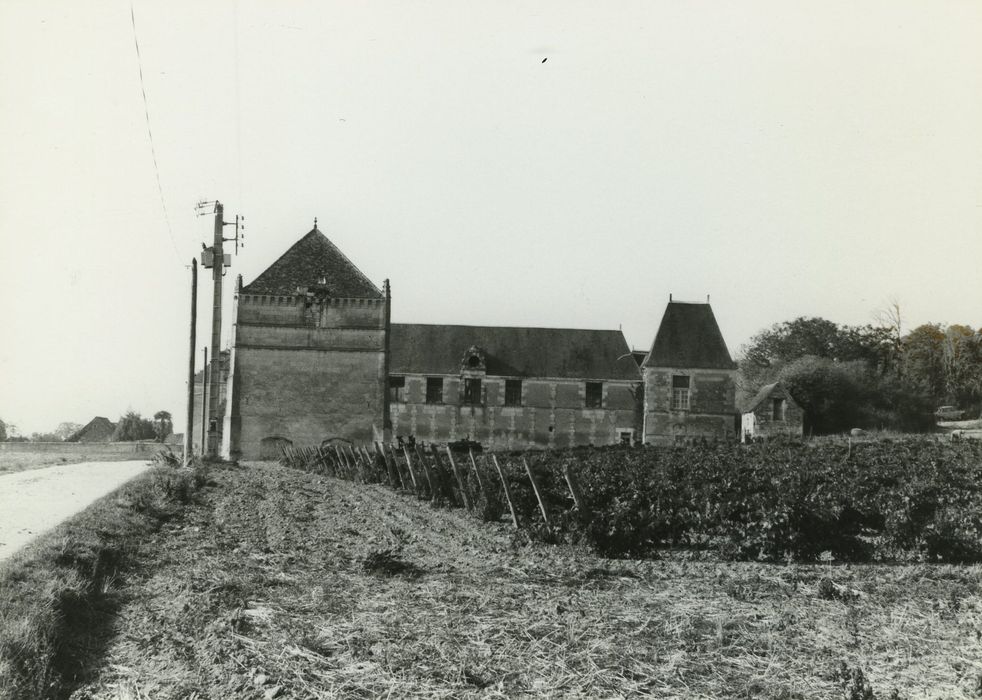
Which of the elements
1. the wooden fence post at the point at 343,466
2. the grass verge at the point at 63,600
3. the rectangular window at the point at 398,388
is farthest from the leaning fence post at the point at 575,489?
the rectangular window at the point at 398,388

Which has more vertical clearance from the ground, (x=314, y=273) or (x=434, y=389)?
(x=314, y=273)

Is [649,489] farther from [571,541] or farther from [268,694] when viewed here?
[268,694]

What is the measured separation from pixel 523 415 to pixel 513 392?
142 centimetres

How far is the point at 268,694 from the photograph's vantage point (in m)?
4.83

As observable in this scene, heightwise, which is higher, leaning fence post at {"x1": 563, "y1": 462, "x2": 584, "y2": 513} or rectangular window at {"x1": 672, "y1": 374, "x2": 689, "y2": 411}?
rectangular window at {"x1": 672, "y1": 374, "x2": 689, "y2": 411}

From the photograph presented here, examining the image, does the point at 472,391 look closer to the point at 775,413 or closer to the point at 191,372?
the point at 775,413

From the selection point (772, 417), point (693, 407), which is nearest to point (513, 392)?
point (693, 407)

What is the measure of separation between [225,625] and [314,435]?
98.5ft

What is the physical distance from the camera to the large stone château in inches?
1411

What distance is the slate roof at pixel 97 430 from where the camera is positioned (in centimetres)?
7119

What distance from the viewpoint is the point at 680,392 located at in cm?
4338

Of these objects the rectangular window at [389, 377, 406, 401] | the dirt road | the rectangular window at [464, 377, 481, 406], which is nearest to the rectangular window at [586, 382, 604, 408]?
the rectangular window at [464, 377, 481, 406]

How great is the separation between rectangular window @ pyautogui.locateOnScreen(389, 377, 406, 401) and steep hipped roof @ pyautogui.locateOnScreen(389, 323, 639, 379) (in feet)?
1.52

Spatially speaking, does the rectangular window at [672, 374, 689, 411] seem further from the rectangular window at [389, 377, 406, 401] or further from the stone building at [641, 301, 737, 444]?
the rectangular window at [389, 377, 406, 401]
